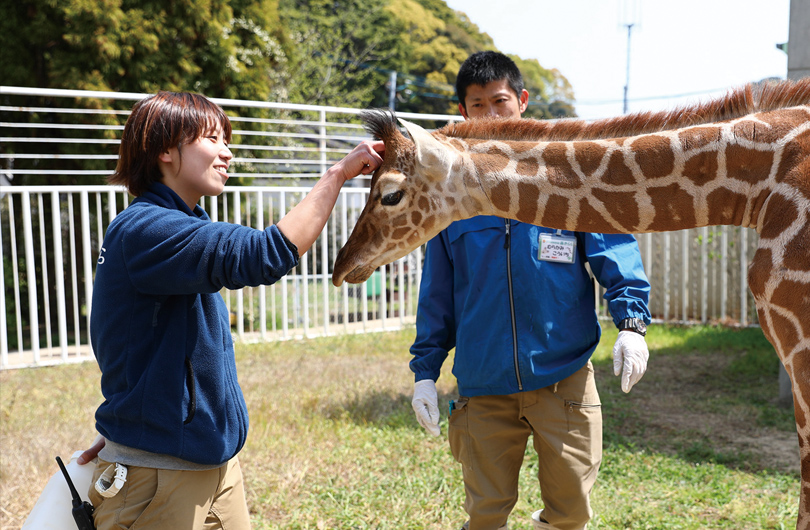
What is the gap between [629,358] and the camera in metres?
2.29

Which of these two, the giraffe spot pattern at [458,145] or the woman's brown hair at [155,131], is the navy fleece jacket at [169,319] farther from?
the giraffe spot pattern at [458,145]

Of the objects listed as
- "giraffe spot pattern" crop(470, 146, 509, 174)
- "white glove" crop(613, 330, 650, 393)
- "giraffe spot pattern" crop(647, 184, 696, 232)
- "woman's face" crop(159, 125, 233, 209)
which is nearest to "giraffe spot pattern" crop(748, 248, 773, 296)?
"giraffe spot pattern" crop(647, 184, 696, 232)

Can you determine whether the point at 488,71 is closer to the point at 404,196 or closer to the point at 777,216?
the point at 404,196

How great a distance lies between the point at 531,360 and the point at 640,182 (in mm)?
797

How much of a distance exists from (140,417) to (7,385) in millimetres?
5462

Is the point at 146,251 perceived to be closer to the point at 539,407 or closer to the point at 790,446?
the point at 539,407

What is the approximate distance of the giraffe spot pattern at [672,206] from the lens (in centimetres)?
198

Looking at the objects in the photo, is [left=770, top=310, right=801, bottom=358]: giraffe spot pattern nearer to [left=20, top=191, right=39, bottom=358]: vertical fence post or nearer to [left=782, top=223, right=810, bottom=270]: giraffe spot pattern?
[left=782, top=223, right=810, bottom=270]: giraffe spot pattern

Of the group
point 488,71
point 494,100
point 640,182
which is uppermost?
point 488,71

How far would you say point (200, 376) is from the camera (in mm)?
1849

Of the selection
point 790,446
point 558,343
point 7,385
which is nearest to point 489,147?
point 558,343

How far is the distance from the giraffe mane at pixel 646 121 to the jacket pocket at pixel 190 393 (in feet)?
3.79

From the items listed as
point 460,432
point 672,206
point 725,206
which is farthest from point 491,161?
point 460,432

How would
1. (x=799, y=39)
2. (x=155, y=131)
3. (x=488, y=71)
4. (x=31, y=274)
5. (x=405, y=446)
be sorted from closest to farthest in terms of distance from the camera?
1. (x=155, y=131)
2. (x=488, y=71)
3. (x=405, y=446)
4. (x=799, y=39)
5. (x=31, y=274)
